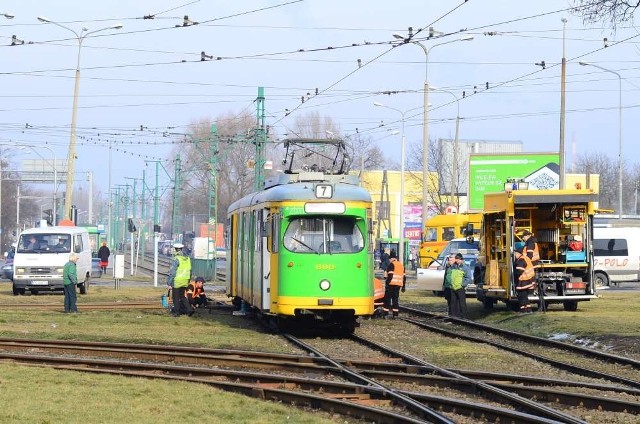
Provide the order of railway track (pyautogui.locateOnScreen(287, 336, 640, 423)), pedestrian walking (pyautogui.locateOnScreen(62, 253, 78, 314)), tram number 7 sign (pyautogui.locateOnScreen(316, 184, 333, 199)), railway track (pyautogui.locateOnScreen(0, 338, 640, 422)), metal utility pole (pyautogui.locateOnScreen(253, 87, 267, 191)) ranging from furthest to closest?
1. metal utility pole (pyautogui.locateOnScreen(253, 87, 267, 191))
2. pedestrian walking (pyautogui.locateOnScreen(62, 253, 78, 314))
3. tram number 7 sign (pyautogui.locateOnScreen(316, 184, 333, 199))
4. railway track (pyautogui.locateOnScreen(0, 338, 640, 422))
5. railway track (pyautogui.locateOnScreen(287, 336, 640, 423))

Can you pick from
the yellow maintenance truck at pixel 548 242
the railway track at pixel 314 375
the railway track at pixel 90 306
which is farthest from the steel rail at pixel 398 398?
the railway track at pixel 90 306

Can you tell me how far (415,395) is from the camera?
13.8 m

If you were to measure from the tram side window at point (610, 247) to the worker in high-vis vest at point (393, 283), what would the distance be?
17.5 metres

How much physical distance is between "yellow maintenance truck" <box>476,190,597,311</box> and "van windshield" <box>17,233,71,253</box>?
1488 centimetres

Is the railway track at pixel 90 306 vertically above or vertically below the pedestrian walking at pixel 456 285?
below

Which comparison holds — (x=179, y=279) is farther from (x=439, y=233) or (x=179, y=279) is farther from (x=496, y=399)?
(x=439, y=233)

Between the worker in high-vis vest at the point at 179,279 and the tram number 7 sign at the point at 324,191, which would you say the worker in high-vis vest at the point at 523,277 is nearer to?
the tram number 7 sign at the point at 324,191

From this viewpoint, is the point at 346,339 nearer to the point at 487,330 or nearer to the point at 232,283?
the point at 487,330

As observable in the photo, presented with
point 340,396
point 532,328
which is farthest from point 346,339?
point 340,396

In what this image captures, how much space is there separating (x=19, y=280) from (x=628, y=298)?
1903 centimetres

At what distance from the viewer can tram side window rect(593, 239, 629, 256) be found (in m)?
45.3

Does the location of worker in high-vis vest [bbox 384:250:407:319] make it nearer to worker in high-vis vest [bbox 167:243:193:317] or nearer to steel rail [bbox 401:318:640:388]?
steel rail [bbox 401:318:640:388]

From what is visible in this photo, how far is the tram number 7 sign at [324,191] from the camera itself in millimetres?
22672

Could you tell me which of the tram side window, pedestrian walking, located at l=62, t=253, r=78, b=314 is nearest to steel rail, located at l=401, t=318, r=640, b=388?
pedestrian walking, located at l=62, t=253, r=78, b=314
